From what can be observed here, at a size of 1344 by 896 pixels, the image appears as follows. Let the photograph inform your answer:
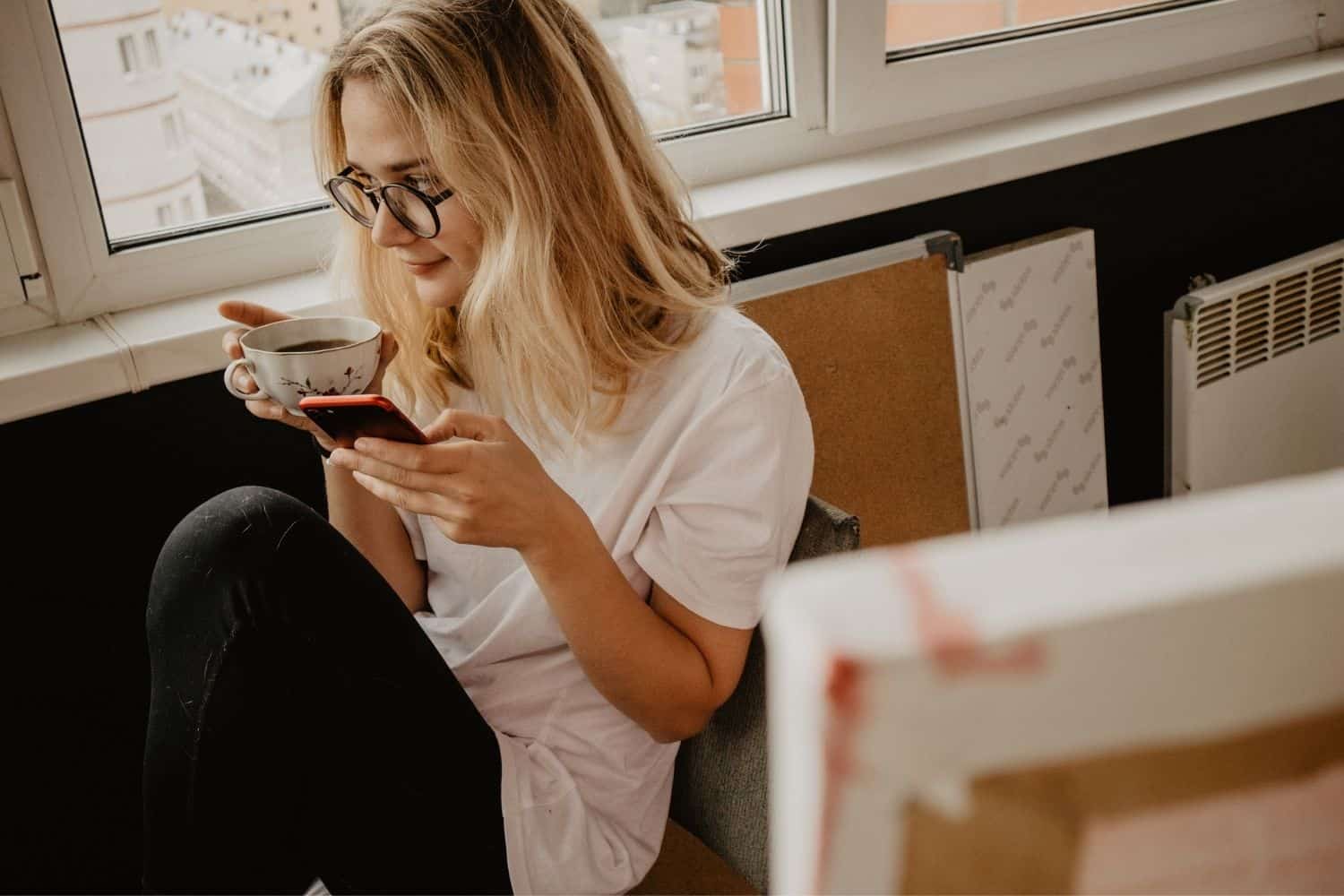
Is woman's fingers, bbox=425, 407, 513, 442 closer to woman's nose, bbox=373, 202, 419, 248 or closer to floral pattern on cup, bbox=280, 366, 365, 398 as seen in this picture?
floral pattern on cup, bbox=280, 366, 365, 398

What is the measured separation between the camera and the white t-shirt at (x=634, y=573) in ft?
3.35

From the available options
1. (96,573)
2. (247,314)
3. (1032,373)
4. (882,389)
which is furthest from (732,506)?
(1032,373)

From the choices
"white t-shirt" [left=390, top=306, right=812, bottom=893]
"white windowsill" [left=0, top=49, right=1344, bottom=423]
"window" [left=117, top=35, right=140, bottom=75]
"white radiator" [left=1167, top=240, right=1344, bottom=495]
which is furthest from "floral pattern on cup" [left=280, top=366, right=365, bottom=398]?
"white radiator" [left=1167, top=240, right=1344, bottom=495]

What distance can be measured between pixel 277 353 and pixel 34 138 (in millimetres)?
534

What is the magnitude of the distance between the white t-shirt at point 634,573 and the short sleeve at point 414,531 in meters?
0.08

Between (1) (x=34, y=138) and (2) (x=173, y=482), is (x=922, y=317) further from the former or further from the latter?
(1) (x=34, y=138)

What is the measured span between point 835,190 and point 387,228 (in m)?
0.71

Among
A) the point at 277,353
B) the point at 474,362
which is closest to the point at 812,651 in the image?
the point at 277,353

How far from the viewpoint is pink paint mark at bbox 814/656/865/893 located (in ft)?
0.58

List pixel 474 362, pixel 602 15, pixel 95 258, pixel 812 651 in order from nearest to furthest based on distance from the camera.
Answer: pixel 812 651
pixel 474 362
pixel 95 258
pixel 602 15

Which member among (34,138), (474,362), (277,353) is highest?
(34,138)

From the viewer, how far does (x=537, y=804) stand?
3.49 feet

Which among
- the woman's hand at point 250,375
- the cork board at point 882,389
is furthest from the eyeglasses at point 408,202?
the cork board at point 882,389

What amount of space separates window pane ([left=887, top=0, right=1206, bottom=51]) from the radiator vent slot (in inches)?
19.7
